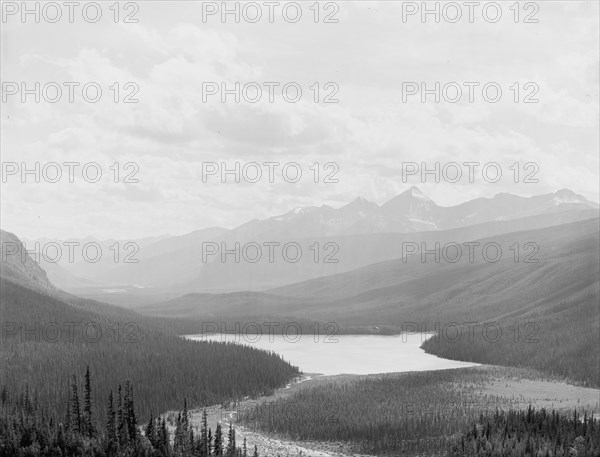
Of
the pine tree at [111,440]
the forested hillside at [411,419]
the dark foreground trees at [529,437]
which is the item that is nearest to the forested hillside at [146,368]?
the forested hillside at [411,419]

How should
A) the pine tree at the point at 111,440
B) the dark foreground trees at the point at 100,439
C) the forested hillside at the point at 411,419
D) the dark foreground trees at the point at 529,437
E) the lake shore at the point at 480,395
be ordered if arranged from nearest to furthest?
the pine tree at the point at 111,440
the dark foreground trees at the point at 100,439
the dark foreground trees at the point at 529,437
the forested hillside at the point at 411,419
the lake shore at the point at 480,395

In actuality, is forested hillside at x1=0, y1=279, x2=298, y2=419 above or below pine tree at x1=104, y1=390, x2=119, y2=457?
above

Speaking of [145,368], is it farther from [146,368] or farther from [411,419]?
[411,419]

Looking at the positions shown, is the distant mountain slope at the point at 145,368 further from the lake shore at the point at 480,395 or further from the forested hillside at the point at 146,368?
the lake shore at the point at 480,395

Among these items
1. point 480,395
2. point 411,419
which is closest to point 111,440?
point 411,419

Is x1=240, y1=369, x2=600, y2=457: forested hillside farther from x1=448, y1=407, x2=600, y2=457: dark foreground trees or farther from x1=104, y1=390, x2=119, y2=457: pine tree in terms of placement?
x1=104, y1=390, x2=119, y2=457: pine tree

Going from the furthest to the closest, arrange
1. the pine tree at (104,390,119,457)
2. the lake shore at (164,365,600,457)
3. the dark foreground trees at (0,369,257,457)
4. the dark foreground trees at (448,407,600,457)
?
1. the lake shore at (164,365,600,457)
2. the dark foreground trees at (448,407,600,457)
3. the dark foreground trees at (0,369,257,457)
4. the pine tree at (104,390,119,457)

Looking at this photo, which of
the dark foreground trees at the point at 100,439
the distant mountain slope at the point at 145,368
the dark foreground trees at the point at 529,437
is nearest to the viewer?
the dark foreground trees at the point at 100,439

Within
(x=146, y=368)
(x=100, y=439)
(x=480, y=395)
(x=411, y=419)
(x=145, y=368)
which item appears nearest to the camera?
(x=100, y=439)

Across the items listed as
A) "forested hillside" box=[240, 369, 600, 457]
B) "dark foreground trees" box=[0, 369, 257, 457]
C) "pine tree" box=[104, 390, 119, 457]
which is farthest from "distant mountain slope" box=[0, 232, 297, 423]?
"pine tree" box=[104, 390, 119, 457]

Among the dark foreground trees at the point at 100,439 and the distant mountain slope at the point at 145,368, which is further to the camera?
the distant mountain slope at the point at 145,368

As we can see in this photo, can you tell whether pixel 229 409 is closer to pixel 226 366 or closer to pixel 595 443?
pixel 226 366

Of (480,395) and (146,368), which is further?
(146,368)
